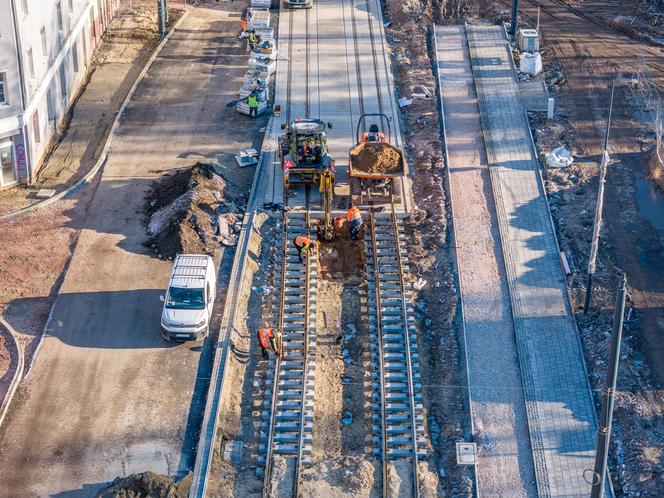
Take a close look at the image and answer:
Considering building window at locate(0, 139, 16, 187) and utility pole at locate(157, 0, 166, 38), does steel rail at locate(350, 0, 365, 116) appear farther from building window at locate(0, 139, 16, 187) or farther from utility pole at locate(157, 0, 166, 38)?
building window at locate(0, 139, 16, 187)

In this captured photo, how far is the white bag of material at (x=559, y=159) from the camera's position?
41656 mm

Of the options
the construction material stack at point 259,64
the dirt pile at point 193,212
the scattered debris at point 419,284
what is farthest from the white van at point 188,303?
the construction material stack at point 259,64

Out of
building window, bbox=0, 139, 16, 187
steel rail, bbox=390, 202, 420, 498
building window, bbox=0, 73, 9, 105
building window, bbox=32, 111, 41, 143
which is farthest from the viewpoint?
building window, bbox=32, 111, 41, 143

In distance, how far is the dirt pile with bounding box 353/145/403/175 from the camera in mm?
39166

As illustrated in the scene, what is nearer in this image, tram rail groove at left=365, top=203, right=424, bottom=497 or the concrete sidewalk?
tram rail groove at left=365, top=203, right=424, bottom=497

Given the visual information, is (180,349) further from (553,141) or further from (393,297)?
(553,141)

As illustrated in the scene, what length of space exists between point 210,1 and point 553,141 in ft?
81.5

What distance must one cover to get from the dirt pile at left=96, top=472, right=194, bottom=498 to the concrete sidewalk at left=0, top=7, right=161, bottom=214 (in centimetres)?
1631

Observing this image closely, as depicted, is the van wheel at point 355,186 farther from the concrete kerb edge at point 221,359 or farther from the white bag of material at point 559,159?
the white bag of material at point 559,159

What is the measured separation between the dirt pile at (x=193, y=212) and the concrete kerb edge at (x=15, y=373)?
232 inches

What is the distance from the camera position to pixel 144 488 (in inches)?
1022

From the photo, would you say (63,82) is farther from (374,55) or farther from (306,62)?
(374,55)

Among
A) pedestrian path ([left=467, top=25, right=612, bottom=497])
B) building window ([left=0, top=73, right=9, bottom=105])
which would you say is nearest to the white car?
pedestrian path ([left=467, top=25, right=612, bottom=497])

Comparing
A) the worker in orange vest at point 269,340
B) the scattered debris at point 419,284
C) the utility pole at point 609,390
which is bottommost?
the scattered debris at point 419,284
